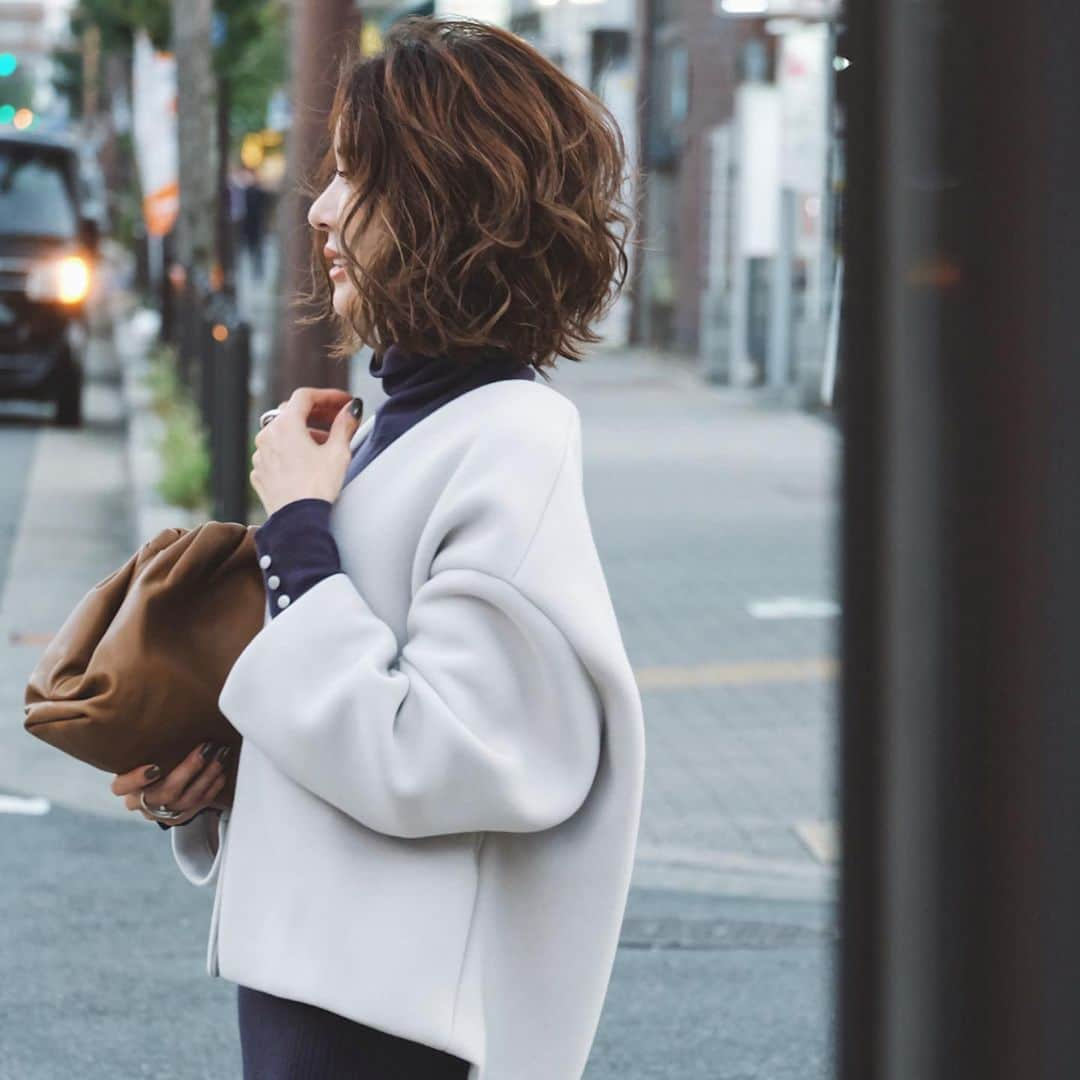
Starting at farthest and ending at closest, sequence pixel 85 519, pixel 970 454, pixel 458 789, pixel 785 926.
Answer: pixel 85 519, pixel 785 926, pixel 458 789, pixel 970 454

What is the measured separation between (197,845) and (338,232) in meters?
0.62

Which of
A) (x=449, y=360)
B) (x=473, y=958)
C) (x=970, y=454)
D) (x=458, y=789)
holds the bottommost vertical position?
(x=473, y=958)

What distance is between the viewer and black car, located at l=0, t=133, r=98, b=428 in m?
17.0

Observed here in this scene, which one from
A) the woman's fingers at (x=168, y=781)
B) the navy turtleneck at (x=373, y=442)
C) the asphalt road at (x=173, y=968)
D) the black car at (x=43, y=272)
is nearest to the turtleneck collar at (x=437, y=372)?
the navy turtleneck at (x=373, y=442)

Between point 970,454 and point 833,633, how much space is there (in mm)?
146

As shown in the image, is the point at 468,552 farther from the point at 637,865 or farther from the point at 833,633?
the point at 637,865

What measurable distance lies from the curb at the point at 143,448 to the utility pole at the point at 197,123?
1350 mm

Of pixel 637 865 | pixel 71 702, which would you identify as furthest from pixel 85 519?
pixel 71 702

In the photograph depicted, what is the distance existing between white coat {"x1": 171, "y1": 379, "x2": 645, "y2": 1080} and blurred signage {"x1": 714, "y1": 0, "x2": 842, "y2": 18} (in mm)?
5466

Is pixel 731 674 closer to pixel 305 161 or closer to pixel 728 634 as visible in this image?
pixel 728 634

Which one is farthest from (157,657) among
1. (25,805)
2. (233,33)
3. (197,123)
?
(233,33)

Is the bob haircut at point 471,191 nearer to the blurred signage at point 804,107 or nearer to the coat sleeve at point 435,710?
the coat sleeve at point 435,710

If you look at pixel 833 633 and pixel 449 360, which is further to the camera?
pixel 449 360

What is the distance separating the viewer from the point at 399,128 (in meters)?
1.92
